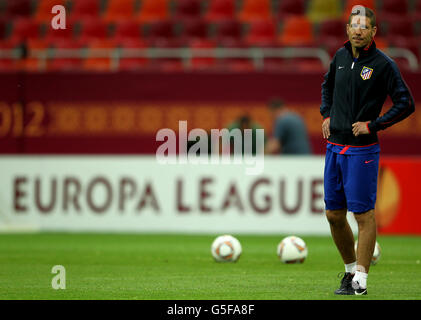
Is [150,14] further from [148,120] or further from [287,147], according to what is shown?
[287,147]

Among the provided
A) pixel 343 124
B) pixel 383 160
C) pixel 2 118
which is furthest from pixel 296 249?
pixel 2 118

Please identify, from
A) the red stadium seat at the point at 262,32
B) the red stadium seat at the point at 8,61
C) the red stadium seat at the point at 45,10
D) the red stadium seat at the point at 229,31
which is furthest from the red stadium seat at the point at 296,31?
the red stadium seat at the point at 8,61

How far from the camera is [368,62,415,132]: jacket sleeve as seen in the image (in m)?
7.18

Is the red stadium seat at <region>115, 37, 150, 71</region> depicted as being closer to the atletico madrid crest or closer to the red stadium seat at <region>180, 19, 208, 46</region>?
the red stadium seat at <region>180, 19, 208, 46</region>

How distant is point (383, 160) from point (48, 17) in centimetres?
1005

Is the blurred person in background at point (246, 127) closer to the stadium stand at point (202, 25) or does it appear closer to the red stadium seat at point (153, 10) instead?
the stadium stand at point (202, 25)

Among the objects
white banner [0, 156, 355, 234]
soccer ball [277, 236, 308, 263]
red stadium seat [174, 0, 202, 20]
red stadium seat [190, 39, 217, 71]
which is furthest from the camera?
red stadium seat [174, 0, 202, 20]

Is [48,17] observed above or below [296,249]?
above

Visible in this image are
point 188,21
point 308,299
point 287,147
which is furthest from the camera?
point 188,21

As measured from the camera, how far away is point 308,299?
7062 millimetres

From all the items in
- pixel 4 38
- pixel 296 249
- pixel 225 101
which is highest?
pixel 4 38

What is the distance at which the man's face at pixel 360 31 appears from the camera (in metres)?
7.15

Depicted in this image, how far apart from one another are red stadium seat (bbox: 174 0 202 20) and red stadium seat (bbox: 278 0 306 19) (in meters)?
2.08

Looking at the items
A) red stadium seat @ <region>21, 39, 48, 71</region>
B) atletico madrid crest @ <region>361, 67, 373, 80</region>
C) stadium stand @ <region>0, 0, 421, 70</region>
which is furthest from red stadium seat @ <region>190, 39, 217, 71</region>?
atletico madrid crest @ <region>361, 67, 373, 80</region>
